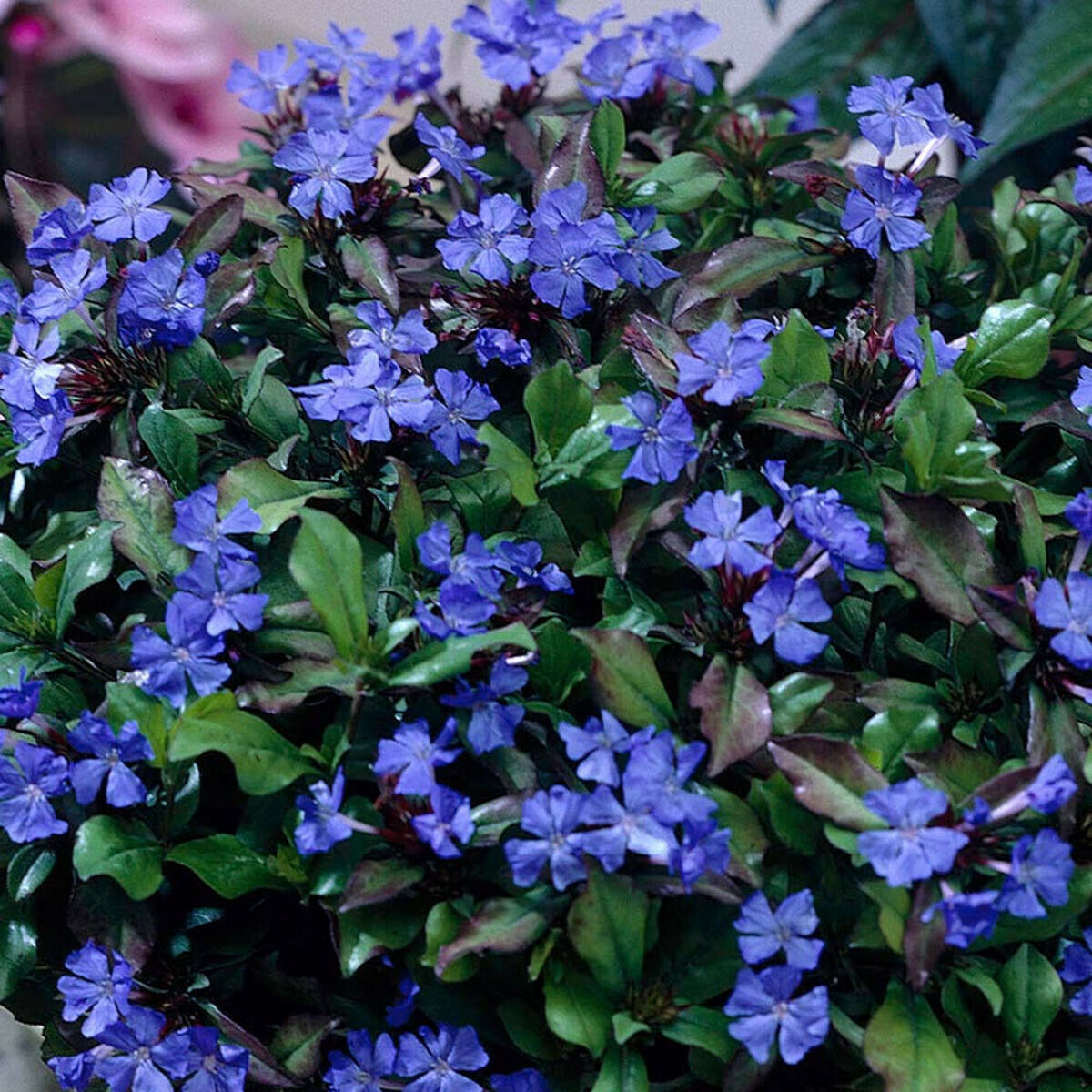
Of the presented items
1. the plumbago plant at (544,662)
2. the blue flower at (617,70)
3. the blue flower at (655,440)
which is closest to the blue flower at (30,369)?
the plumbago plant at (544,662)

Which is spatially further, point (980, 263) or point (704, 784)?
point (980, 263)

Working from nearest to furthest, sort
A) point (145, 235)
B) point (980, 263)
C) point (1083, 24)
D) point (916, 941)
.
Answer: point (916, 941) → point (145, 235) → point (980, 263) → point (1083, 24)

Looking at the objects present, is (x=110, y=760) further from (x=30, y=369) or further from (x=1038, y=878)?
(x=1038, y=878)

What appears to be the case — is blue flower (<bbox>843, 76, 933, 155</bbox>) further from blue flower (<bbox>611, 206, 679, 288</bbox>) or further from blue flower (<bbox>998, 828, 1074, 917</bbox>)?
blue flower (<bbox>998, 828, 1074, 917</bbox>)

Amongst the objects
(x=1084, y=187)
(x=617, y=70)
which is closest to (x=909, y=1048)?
(x=1084, y=187)

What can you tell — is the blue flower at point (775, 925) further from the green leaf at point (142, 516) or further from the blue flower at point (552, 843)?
the green leaf at point (142, 516)

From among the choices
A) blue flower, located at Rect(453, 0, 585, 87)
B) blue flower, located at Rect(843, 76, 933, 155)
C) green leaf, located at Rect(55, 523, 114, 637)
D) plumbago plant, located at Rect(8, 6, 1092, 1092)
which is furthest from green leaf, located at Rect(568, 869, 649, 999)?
blue flower, located at Rect(453, 0, 585, 87)

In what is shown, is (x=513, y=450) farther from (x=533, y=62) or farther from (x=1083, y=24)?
(x=1083, y=24)

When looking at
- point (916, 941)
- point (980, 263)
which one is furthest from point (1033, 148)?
point (916, 941)
